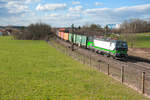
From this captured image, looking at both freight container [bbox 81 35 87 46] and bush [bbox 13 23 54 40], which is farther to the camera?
bush [bbox 13 23 54 40]

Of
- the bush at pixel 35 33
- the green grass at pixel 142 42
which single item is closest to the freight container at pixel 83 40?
the green grass at pixel 142 42

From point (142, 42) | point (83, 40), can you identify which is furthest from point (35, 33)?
point (83, 40)

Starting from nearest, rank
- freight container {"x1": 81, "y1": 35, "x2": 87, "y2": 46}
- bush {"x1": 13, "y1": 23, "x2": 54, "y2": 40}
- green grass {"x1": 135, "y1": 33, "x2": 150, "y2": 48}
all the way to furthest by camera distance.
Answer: freight container {"x1": 81, "y1": 35, "x2": 87, "y2": 46} < green grass {"x1": 135, "y1": 33, "x2": 150, "y2": 48} < bush {"x1": 13, "y1": 23, "x2": 54, "y2": 40}

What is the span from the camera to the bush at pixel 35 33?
103 meters

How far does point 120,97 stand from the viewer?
9516 mm

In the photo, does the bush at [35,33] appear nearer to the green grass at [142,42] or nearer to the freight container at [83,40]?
the green grass at [142,42]

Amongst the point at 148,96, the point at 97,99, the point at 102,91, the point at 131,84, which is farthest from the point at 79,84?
the point at 148,96

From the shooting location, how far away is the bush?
10325 centimetres

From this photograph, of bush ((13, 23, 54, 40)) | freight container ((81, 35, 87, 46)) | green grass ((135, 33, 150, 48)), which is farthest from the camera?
bush ((13, 23, 54, 40))

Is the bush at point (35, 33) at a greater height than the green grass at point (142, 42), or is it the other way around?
the bush at point (35, 33)

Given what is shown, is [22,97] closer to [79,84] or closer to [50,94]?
[50,94]

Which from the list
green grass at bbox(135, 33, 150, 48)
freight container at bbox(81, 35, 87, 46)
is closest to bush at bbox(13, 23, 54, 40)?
green grass at bbox(135, 33, 150, 48)

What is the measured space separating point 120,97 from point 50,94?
4.36 meters

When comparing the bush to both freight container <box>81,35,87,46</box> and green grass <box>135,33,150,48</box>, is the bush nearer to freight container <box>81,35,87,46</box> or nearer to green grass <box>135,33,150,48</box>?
green grass <box>135,33,150,48</box>
